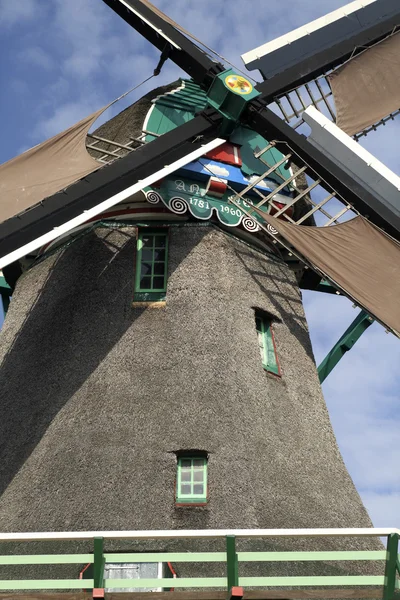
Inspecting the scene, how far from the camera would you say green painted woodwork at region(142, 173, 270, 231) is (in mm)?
11383

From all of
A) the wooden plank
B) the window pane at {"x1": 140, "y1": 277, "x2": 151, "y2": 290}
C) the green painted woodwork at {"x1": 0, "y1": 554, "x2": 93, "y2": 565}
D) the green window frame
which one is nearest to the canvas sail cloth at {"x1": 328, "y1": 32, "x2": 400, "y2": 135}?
the window pane at {"x1": 140, "y1": 277, "x2": 151, "y2": 290}

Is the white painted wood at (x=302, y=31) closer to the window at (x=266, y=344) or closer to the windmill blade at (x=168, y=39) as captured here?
the windmill blade at (x=168, y=39)

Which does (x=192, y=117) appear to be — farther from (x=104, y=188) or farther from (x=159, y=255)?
(x=104, y=188)

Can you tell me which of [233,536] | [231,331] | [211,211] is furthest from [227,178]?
[233,536]

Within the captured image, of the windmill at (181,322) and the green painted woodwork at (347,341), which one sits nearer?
the windmill at (181,322)

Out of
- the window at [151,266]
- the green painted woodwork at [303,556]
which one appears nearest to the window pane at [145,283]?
the window at [151,266]

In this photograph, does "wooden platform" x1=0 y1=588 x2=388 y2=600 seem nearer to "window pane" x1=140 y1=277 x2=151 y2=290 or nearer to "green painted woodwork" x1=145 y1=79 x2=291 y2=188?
"window pane" x1=140 y1=277 x2=151 y2=290

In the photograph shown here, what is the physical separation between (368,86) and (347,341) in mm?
3881

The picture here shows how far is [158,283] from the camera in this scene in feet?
36.6

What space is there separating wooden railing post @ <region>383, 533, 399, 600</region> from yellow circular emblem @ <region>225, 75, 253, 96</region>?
6755 mm

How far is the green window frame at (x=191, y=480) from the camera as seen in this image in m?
9.19

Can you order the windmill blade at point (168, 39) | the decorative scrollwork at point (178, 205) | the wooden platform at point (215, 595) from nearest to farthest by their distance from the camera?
the wooden platform at point (215, 595), the decorative scrollwork at point (178, 205), the windmill blade at point (168, 39)

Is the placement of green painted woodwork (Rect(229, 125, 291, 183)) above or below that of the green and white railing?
above

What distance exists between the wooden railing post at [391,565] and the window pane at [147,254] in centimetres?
511
